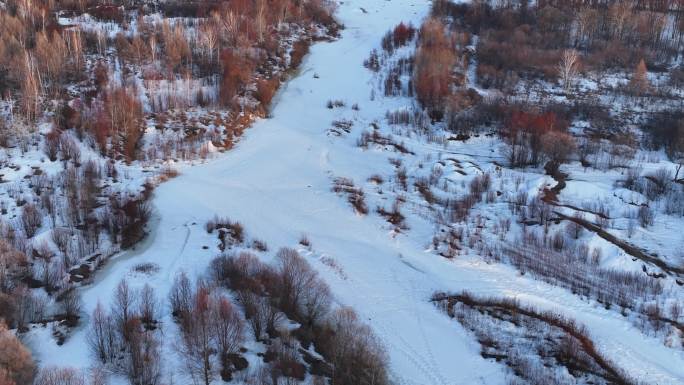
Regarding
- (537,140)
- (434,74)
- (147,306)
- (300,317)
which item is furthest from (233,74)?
(300,317)

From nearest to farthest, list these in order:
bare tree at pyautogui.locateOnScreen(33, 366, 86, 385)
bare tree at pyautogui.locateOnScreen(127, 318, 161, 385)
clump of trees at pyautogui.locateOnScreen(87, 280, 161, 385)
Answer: bare tree at pyautogui.locateOnScreen(33, 366, 86, 385) < bare tree at pyautogui.locateOnScreen(127, 318, 161, 385) < clump of trees at pyautogui.locateOnScreen(87, 280, 161, 385)

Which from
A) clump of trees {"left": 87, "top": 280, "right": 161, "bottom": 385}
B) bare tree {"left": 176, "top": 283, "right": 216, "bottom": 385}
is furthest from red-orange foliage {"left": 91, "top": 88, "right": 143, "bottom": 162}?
bare tree {"left": 176, "top": 283, "right": 216, "bottom": 385}

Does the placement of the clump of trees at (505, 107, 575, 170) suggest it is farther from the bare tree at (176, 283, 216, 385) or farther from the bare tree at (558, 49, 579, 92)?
the bare tree at (176, 283, 216, 385)

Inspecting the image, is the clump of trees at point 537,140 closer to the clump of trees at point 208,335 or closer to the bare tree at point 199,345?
the clump of trees at point 208,335

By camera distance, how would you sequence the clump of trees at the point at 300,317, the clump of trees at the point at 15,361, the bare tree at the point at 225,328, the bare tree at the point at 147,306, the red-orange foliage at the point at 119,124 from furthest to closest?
the red-orange foliage at the point at 119,124 < the bare tree at the point at 147,306 < the bare tree at the point at 225,328 < the clump of trees at the point at 300,317 < the clump of trees at the point at 15,361

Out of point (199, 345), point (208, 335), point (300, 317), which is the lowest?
point (300, 317)

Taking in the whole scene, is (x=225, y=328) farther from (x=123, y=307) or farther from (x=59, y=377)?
(x=59, y=377)

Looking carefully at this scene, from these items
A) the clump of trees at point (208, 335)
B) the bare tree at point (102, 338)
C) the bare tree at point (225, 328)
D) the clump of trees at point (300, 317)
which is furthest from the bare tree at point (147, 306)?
the clump of trees at point (300, 317)

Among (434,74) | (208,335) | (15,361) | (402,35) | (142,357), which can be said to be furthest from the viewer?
(402,35)

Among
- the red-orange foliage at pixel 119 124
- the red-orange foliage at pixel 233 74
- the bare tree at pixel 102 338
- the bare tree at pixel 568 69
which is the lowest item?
the bare tree at pixel 102 338
